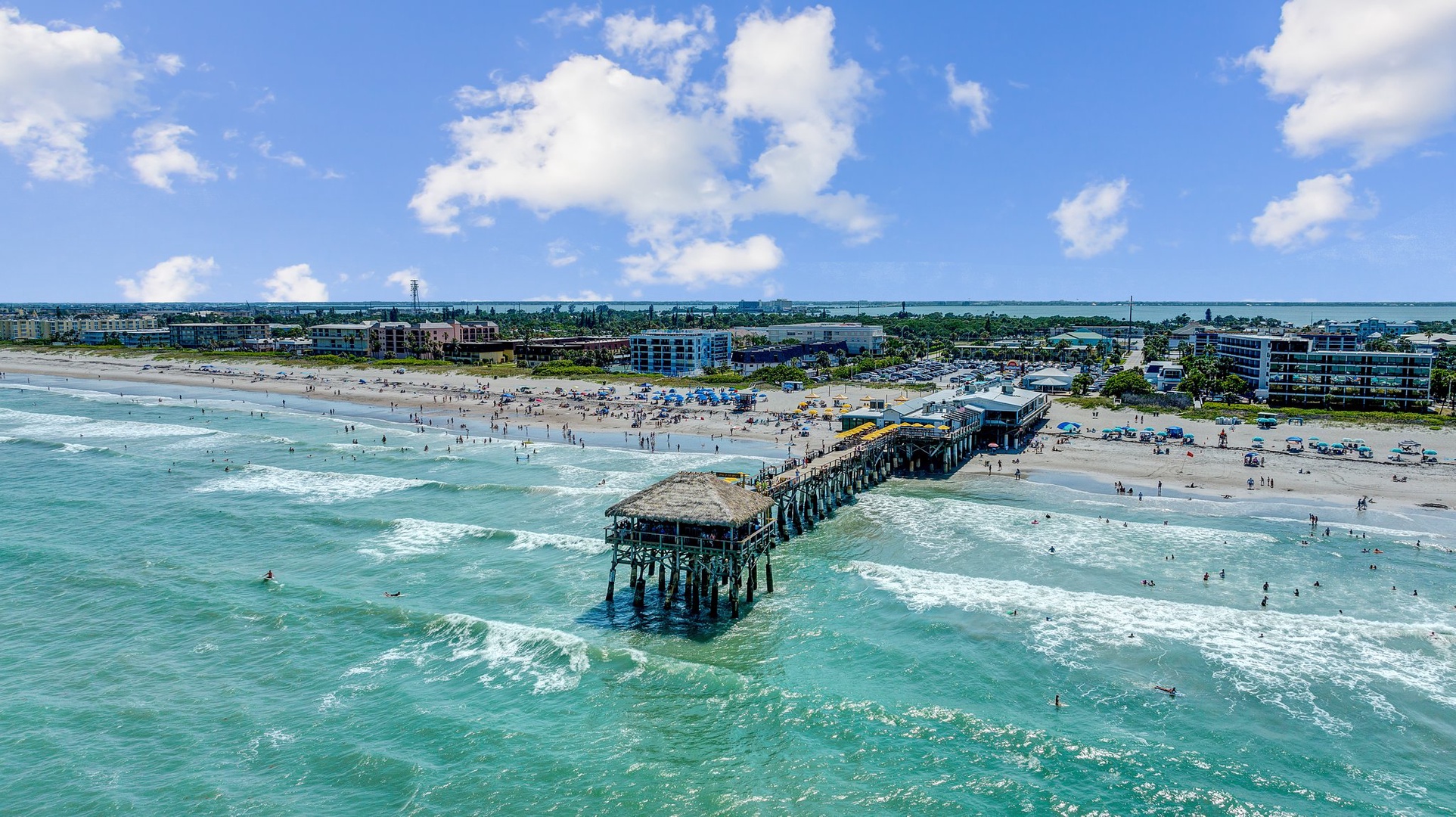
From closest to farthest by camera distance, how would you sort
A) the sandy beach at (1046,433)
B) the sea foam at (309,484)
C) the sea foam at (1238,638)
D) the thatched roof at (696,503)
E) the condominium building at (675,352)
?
the sea foam at (1238,638)
the thatched roof at (696,503)
the sea foam at (309,484)
the sandy beach at (1046,433)
the condominium building at (675,352)

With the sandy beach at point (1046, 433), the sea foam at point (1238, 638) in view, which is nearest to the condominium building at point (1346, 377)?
the sandy beach at point (1046, 433)

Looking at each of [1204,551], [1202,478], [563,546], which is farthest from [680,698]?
[1202,478]

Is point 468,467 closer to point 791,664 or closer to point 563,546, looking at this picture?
point 563,546

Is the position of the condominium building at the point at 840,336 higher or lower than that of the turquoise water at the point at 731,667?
higher

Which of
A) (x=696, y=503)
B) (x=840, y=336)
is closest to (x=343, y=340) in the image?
(x=840, y=336)

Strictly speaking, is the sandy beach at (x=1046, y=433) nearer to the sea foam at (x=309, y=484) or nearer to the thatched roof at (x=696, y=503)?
the sea foam at (x=309, y=484)

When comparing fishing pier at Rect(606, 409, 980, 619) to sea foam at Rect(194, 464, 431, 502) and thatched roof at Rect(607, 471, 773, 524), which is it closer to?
thatched roof at Rect(607, 471, 773, 524)

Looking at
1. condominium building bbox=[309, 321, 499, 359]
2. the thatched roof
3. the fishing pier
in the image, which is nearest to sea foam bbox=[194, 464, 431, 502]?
the fishing pier
